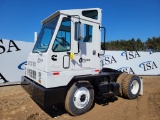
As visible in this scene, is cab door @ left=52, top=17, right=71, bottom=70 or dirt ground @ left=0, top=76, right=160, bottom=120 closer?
cab door @ left=52, top=17, right=71, bottom=70

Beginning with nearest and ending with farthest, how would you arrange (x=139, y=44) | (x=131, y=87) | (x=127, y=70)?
(x=131, y=87) < (x=127, y=70) < (x=139, y=44)

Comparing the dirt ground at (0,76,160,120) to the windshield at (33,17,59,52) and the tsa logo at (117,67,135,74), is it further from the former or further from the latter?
the tsa logo at (117,67,135,74)

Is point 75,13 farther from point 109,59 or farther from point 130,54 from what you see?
point 130,54

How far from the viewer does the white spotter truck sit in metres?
5.04

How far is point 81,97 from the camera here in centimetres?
569

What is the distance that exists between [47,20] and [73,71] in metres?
1.98

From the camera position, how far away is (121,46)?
4225 centimetres

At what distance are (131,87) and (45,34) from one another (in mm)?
3975

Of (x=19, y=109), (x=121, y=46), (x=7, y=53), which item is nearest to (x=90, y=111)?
(x=19, y=109)

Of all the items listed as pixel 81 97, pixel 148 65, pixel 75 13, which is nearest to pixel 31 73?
pixel 81 97

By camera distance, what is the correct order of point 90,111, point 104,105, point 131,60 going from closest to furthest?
point 90,111 < point 104,105 < point 131,60

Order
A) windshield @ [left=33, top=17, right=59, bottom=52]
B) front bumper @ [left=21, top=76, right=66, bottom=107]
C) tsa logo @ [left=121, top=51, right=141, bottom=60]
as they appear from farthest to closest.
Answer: tsa logo @ [left=121, top=51, right=141, bottom=60], windshield @ [left=33, top=17, right=59, bottom=52], front bumper @ [left=21, top=76, right=66, bottom=107]

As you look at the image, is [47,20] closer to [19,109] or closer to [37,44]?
[37,44]

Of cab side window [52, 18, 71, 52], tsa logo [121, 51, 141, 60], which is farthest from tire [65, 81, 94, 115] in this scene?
tsa logo [121, 51, 141, 60]
